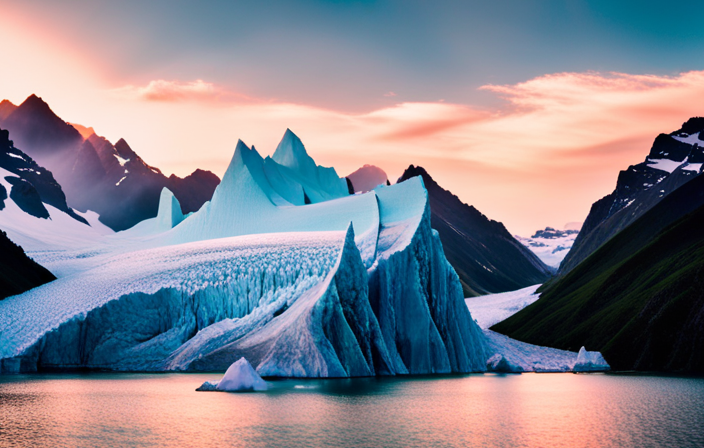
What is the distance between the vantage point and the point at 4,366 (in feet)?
201

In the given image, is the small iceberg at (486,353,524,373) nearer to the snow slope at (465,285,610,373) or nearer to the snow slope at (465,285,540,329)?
the snow slope at (465,285,610,373)

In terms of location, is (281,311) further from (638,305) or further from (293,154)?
(293,154)

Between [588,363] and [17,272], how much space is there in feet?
241

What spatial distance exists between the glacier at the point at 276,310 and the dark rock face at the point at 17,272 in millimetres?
4956

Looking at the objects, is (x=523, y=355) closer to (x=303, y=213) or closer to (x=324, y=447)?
(x=303, y=213)

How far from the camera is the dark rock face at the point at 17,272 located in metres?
82.1

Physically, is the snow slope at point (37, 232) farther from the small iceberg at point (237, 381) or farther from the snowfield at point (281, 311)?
the small iceberg at point (237, 381)

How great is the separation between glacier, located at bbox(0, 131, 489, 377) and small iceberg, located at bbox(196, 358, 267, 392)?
6844 mm

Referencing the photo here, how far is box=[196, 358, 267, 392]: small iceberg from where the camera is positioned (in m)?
44.5

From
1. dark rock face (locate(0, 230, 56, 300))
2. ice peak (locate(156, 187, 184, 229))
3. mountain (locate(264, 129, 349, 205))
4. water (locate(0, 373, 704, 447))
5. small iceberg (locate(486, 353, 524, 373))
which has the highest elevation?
mountain (locate(264, 129, 349, 205))

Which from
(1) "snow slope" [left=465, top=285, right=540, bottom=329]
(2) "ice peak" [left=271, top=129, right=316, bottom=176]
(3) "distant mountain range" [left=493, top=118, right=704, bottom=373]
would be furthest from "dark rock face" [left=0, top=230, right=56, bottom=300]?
(1) "snow slope" [left=465, top=285, right=540, bottom=329]

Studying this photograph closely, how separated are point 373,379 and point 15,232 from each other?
121 meters

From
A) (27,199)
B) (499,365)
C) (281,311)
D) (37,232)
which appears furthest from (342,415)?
(27,199)

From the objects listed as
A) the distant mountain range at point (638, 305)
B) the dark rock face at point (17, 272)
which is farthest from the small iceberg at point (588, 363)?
the dark rock face at point (17, 272)
